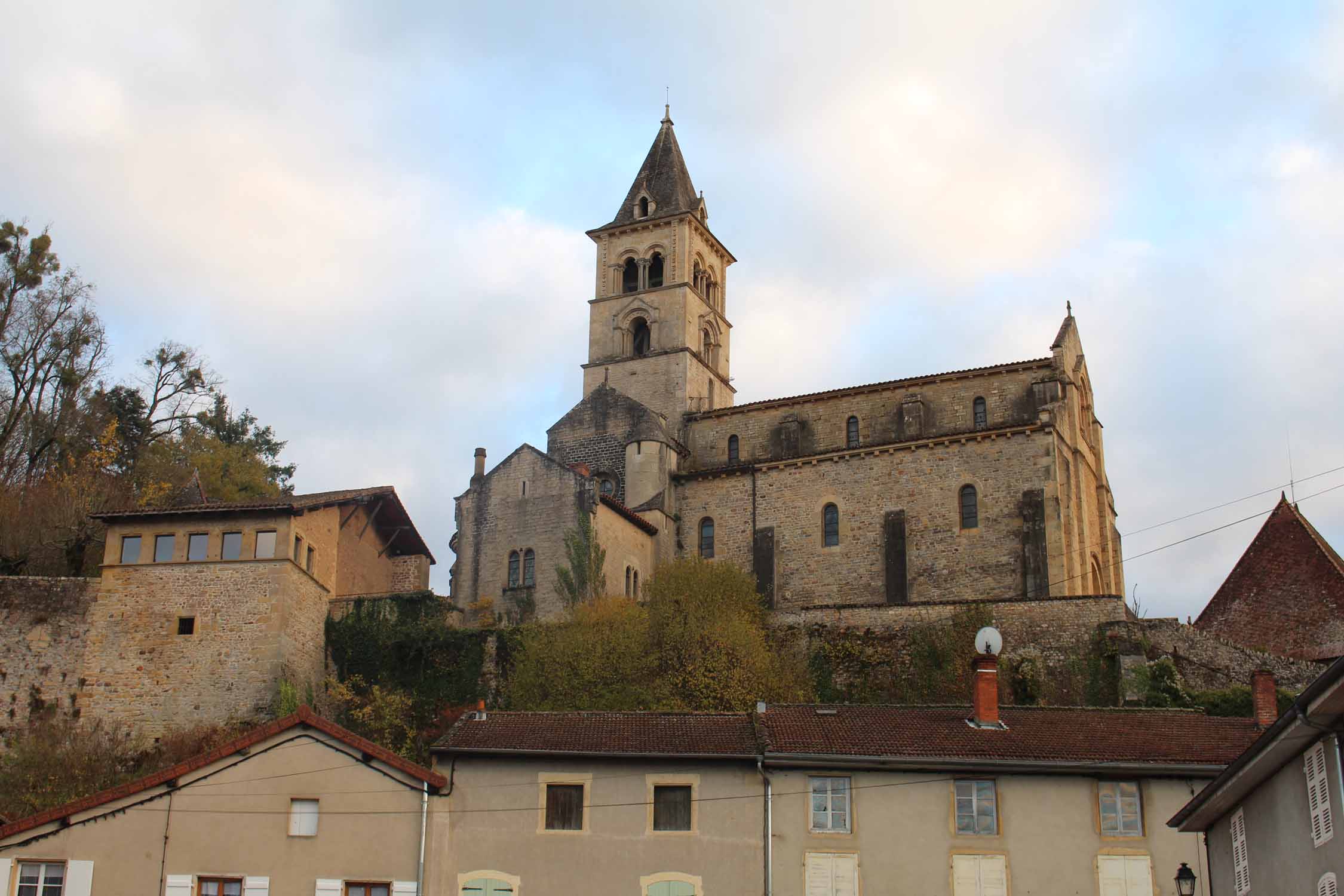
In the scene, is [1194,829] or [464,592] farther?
[464,592]

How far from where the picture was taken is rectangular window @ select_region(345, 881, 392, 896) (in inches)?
1020

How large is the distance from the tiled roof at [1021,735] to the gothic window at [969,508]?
→ 1779cm

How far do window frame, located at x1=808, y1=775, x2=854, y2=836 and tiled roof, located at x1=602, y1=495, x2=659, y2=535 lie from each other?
2139 cm

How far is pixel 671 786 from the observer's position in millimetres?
26484

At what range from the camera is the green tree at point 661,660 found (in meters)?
35.7

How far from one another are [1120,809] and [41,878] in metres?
19.3

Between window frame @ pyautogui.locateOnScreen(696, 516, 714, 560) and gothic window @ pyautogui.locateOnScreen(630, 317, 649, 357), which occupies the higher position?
gothic window @ pyautogui.locateOnScreen(630, 317, 649, 357)

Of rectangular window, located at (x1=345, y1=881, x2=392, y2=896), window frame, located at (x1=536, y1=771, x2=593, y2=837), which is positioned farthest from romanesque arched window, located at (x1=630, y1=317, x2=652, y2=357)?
rectangular window, located at (x1=345, y1=881, x2=392, y2=896)

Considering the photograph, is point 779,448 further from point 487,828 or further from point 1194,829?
point 1194,829

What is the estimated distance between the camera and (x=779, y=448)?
2028 inches

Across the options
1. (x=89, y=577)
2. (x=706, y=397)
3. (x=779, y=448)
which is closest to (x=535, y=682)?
(x=89, y=577)

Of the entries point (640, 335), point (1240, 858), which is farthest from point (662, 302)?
point (1240, 858)

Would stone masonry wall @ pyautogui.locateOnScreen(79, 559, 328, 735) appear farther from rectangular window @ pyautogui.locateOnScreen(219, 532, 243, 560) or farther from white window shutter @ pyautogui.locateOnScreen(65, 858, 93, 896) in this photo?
white window shutter @ pyautogui.locateOnScreen(65, 858, 93, 896)

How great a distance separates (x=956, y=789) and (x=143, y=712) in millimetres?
22781
